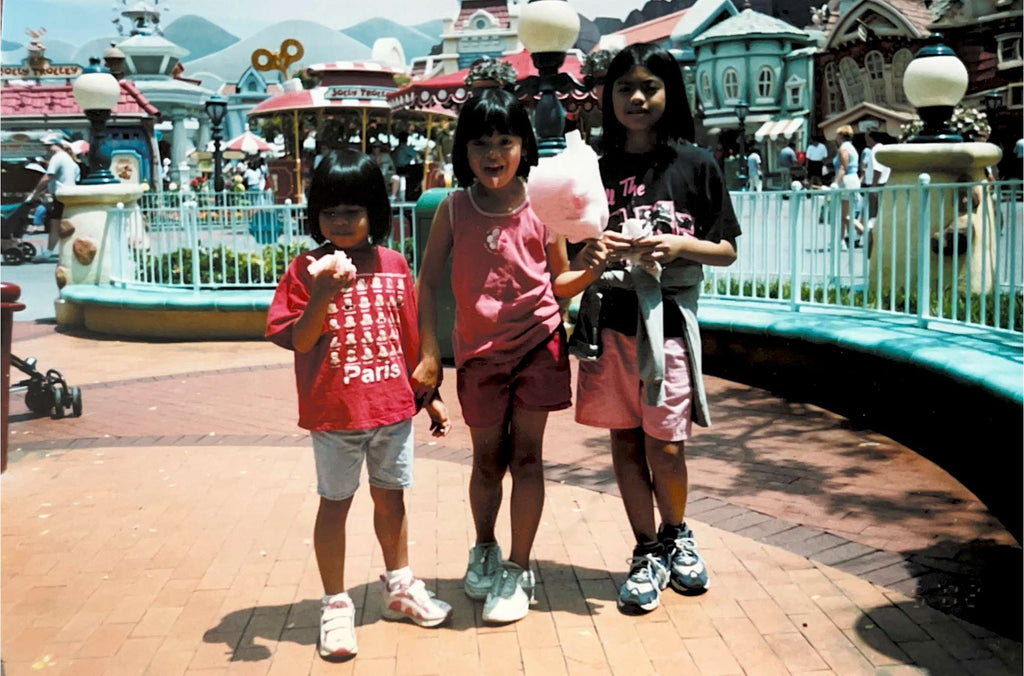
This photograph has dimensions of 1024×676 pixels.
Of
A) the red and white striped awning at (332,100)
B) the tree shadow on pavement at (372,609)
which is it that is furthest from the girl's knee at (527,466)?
the red and white striped awning at (332,100)

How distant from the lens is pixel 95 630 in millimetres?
3434

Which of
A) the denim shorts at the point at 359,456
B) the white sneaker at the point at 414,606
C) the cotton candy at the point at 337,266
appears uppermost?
the cotton candy at the point at 337,266

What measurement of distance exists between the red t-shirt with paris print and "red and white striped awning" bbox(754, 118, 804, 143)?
35.5 meters

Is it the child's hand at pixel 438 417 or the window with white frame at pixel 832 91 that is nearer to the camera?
the child's hand at pixel 438 417

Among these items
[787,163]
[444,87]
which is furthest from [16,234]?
[787,163]

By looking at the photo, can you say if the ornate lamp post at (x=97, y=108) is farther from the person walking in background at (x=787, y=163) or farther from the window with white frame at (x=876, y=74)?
the window with white frame at (x=876, y=74)

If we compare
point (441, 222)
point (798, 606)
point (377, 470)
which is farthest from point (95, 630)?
point (798, 606)

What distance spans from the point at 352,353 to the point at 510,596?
96cm

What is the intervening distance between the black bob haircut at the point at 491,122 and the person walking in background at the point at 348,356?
298mm

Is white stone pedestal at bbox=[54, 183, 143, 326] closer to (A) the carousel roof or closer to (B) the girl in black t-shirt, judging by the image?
(A) the carousel roof

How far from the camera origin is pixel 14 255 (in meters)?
19.5

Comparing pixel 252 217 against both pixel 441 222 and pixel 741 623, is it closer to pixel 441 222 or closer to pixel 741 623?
pixel 441 222

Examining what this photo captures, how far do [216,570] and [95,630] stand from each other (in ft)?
1.94

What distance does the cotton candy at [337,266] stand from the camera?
2936 mm
